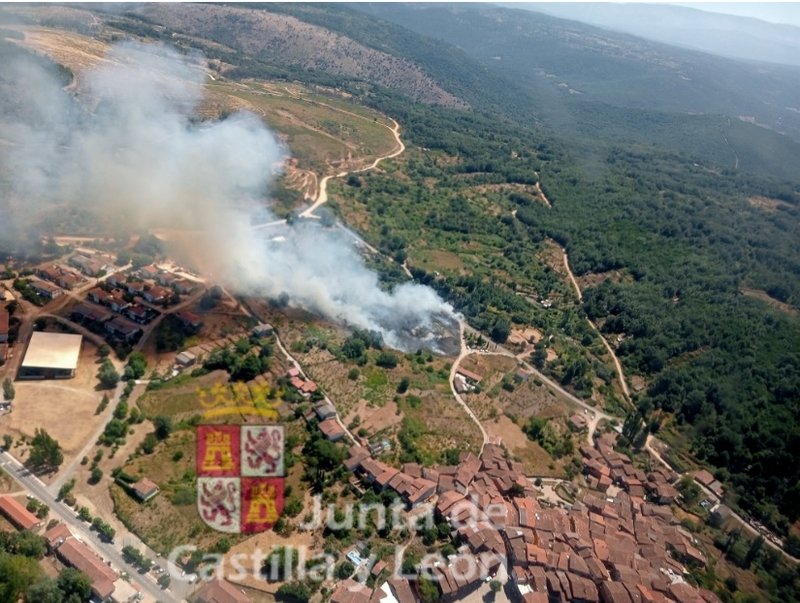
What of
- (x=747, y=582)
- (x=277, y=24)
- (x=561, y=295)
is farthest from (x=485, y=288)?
(x=277, y=24)

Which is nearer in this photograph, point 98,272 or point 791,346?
point 98,272

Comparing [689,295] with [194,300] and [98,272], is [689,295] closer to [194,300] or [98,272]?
[194,300]

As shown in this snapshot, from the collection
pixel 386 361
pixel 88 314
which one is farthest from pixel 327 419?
pixel 88 314

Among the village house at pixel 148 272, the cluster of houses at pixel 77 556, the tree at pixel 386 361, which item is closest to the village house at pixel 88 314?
the village house at pixel 148 272

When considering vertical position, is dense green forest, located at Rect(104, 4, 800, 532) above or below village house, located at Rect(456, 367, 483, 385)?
above

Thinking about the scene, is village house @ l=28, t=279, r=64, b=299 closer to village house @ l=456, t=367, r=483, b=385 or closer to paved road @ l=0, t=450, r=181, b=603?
paved road @ l=0, t=450, r=181, b=603

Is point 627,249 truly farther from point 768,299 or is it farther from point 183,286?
point 183,286

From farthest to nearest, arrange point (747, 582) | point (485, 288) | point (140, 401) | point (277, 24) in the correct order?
point (277, 24), point (485, 288), point (140, 401), point (747, 582)

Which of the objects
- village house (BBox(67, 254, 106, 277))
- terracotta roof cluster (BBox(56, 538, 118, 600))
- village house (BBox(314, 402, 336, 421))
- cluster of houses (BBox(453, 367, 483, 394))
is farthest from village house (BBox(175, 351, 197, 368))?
cluster of houses (BBox(453, 367, 483, 394))
